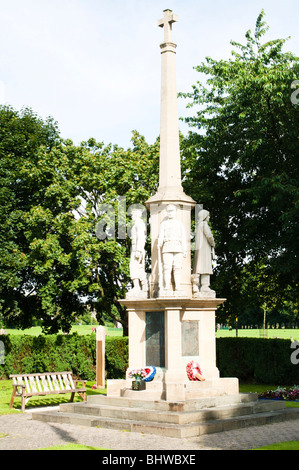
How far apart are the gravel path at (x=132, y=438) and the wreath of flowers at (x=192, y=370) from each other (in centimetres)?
190

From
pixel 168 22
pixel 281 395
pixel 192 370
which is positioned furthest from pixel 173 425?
pixel 168 22

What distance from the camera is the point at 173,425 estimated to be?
34.6 feet

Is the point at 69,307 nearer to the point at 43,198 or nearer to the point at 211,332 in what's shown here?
the point at 43,198

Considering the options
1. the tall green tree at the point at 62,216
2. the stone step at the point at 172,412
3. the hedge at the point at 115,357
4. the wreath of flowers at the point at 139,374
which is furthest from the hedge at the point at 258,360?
the wreath of flowers at the point at 139,374

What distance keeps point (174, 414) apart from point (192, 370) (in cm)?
203

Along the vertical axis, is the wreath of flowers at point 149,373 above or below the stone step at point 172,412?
above

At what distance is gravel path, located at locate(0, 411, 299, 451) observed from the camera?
9.36 metres

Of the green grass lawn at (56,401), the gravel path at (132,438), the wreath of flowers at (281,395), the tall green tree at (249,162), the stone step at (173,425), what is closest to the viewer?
the green grass lawn at (56,401)

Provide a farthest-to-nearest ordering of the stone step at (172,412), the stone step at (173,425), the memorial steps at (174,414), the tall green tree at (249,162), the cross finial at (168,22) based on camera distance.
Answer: the tall green tree at (249,162) < the cross finial at (168,22) < the stone step at (172,412) < the memorial steps at (174,414) < the stone step at (173,425)

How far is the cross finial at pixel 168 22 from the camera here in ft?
48.3

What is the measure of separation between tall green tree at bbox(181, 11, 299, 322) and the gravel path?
962 centimetres

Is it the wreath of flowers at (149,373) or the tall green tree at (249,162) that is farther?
the tall green tree at (249,162)

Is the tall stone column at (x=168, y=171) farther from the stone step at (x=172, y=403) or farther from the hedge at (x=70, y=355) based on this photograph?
the hedge at (x=70, y=355)

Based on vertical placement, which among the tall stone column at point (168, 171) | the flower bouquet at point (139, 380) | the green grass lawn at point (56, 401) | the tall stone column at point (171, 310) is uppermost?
the tall stone column at point (168, 171)
